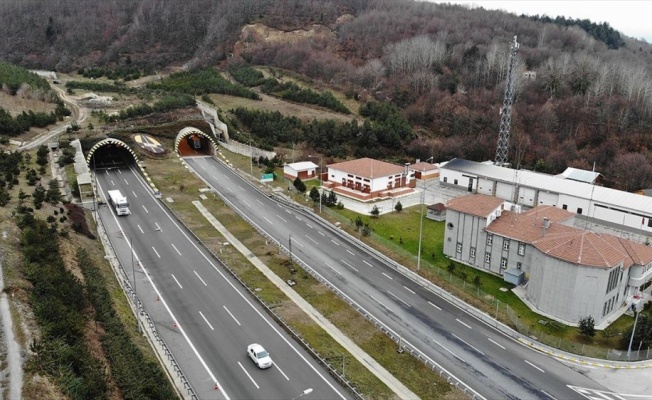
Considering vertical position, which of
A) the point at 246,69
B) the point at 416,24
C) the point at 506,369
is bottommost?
the point at 506,369

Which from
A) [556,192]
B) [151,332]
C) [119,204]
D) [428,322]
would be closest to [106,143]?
[119,204]

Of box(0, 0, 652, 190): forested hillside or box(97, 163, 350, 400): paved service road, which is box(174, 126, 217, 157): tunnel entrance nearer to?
box(0, 0, 652, 190): forested hillside

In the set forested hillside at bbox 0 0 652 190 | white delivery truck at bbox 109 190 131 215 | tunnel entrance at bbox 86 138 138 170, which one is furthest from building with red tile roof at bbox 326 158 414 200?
tunnel entrance at bbox 86 138 138 170

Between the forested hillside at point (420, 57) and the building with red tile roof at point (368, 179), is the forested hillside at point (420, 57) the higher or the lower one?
the higher one

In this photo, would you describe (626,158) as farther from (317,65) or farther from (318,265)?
(317,65)

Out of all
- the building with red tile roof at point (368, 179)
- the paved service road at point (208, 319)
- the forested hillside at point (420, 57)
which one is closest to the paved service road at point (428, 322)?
the paved service road at point (208, 319)

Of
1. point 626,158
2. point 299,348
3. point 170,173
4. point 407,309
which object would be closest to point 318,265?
point 407,309

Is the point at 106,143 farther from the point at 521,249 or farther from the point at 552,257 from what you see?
the point at 552,257

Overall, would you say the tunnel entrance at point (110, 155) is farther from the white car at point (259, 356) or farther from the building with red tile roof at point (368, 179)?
the white car at point (259, 356)
